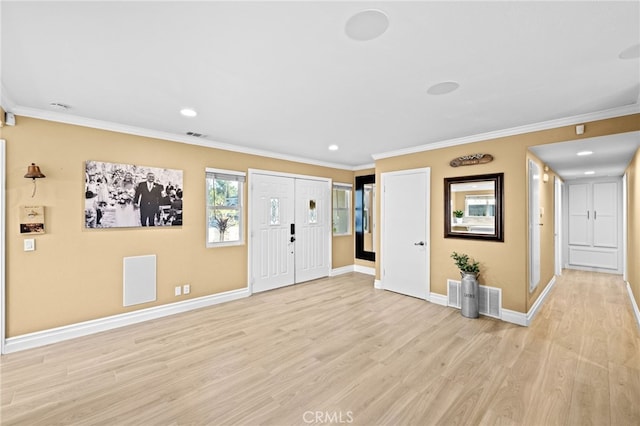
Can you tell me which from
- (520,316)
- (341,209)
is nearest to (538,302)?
(520,316)

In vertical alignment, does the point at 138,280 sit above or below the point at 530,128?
below

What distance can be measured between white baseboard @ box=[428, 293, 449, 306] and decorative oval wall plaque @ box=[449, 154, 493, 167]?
2064 millimetres

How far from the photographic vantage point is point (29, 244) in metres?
3.04

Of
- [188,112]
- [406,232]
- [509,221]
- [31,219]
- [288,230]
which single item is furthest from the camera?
[288,230]

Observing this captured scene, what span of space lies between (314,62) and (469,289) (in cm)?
353

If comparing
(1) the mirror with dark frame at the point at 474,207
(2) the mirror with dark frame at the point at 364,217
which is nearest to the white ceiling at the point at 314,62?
(1) the mirror with dark frame at the point at 474,207

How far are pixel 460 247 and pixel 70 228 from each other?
5.15 metres

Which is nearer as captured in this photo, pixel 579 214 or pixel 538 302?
pixel 538 302

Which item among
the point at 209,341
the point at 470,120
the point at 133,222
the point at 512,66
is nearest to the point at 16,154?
the point at 133,222

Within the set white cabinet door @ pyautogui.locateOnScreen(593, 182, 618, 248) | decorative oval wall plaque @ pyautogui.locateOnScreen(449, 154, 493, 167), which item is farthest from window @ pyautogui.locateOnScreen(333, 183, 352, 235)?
white cabinet door @ pyautogui.locateOnScreen(593, 182, 618, 248)

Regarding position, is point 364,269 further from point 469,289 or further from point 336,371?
point 336,371

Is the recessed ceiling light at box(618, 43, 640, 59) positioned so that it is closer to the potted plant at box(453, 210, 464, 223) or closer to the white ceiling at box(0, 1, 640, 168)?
the white ceiling at box(0, 1, 640, 168)

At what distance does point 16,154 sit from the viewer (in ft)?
9.72

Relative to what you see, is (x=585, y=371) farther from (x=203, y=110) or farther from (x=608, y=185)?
(x=608, y=185)
